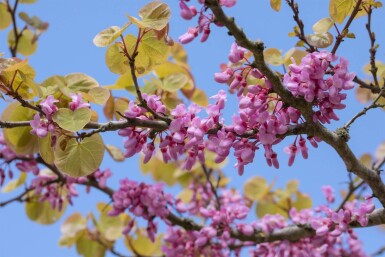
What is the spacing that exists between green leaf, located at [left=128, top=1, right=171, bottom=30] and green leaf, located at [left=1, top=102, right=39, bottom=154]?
2.17ft

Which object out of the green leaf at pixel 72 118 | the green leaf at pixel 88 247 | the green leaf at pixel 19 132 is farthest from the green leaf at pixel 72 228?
the green leaf at pixel 72 118

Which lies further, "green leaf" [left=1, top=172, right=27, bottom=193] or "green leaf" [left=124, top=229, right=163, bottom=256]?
"green leaf" [left=124, top=229, right=163, bottom=256]

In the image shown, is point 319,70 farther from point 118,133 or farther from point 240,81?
point 118,133

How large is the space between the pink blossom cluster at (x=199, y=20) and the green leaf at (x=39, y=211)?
1939 millimetres

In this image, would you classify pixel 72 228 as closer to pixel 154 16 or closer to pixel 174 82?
pixel 174 82

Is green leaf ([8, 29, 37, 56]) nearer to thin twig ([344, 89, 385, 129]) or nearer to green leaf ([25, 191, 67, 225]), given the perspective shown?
green leaf ([25, 191, 67, 225])

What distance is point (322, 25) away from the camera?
1.70 m


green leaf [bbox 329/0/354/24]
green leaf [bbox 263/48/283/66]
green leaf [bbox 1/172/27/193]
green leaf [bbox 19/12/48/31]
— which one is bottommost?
green leaf [bbox 263/48/283/66]

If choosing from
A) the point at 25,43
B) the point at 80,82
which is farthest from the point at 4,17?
the point at 80,82

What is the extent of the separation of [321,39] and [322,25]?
0.06 m

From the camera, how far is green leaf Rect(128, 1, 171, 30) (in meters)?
1.52

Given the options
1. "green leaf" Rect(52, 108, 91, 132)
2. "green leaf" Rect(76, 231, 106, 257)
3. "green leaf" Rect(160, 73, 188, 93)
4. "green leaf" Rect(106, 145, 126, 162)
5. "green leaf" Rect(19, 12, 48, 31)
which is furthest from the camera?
"green leaf" Rect(76, 231, 106, 257)

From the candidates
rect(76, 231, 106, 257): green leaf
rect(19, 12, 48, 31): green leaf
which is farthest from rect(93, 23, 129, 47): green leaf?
rect(76, 231, 106, 257): green leaf

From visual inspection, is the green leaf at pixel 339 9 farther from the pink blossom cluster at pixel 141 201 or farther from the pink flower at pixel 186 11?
the pink blossom cluster at pixel 141 201
